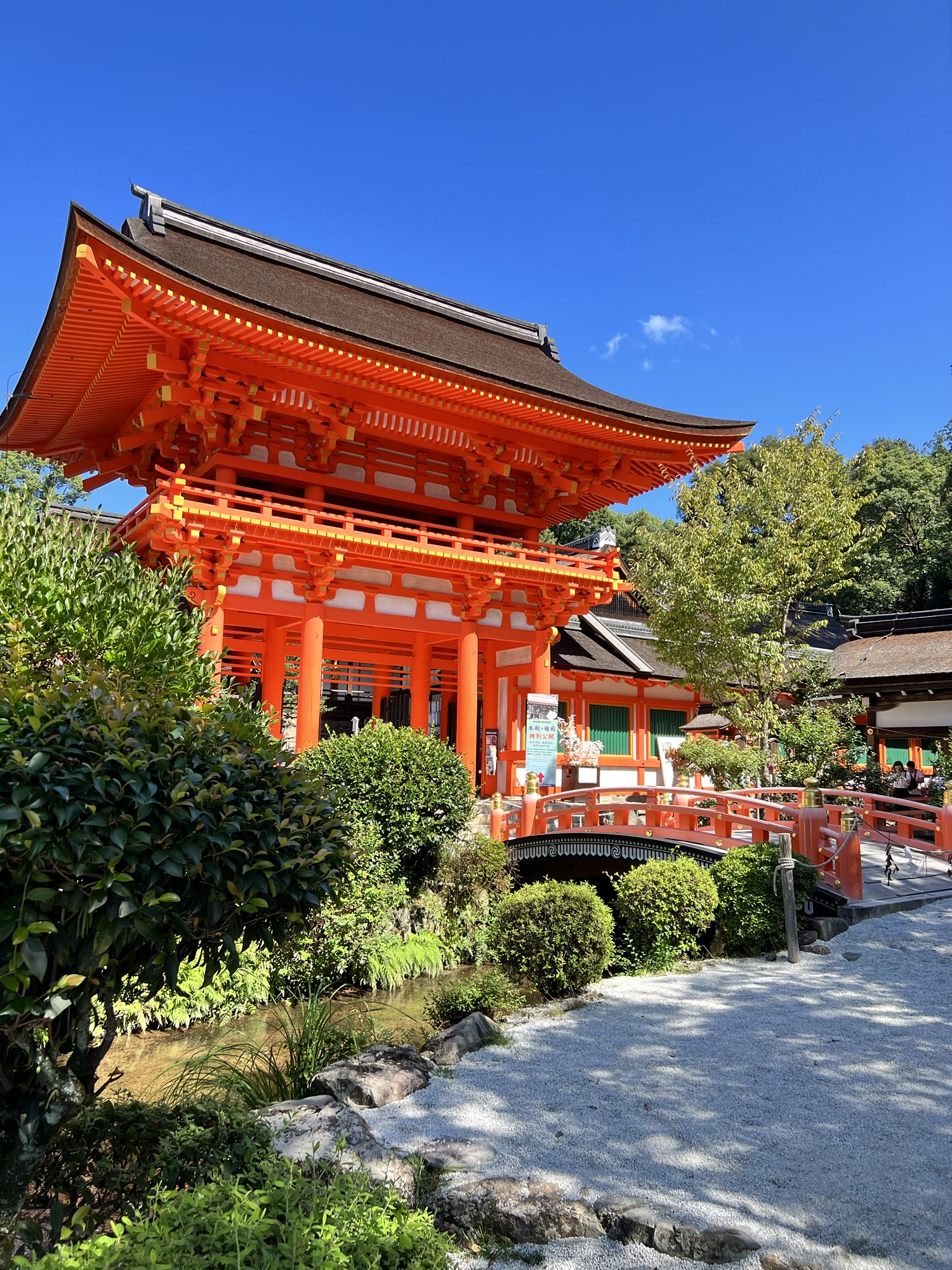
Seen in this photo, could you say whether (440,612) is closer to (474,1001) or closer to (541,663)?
(541,663)

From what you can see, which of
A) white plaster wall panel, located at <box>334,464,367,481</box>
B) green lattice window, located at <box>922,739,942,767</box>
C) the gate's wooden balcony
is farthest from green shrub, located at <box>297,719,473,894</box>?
green lattice window, located at <box>922,739,942,767</box>

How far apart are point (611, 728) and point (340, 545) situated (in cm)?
1150

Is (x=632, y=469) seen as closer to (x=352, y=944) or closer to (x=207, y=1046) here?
(x=352, y=944)

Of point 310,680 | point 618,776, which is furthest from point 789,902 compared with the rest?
point 618,776

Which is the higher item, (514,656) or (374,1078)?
(514,656)

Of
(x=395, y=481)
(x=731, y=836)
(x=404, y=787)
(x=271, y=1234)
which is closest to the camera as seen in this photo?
(x=271, y=1234)

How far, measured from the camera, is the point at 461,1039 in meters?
6.83

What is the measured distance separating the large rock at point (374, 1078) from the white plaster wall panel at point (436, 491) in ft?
39.4

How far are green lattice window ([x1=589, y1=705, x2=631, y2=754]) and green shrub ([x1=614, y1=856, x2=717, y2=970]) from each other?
41.1 feet

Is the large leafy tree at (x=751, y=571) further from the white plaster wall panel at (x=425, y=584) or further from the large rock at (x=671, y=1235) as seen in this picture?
the large rock at (x=671, y=1235)

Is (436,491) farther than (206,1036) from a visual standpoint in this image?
Yes

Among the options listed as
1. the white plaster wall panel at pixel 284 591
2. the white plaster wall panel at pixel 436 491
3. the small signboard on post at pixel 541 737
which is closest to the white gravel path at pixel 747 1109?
the small signboard on post at pixel 541 737

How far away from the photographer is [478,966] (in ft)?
35.3

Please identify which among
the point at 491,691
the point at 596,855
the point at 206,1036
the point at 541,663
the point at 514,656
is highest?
the point at 514,656
